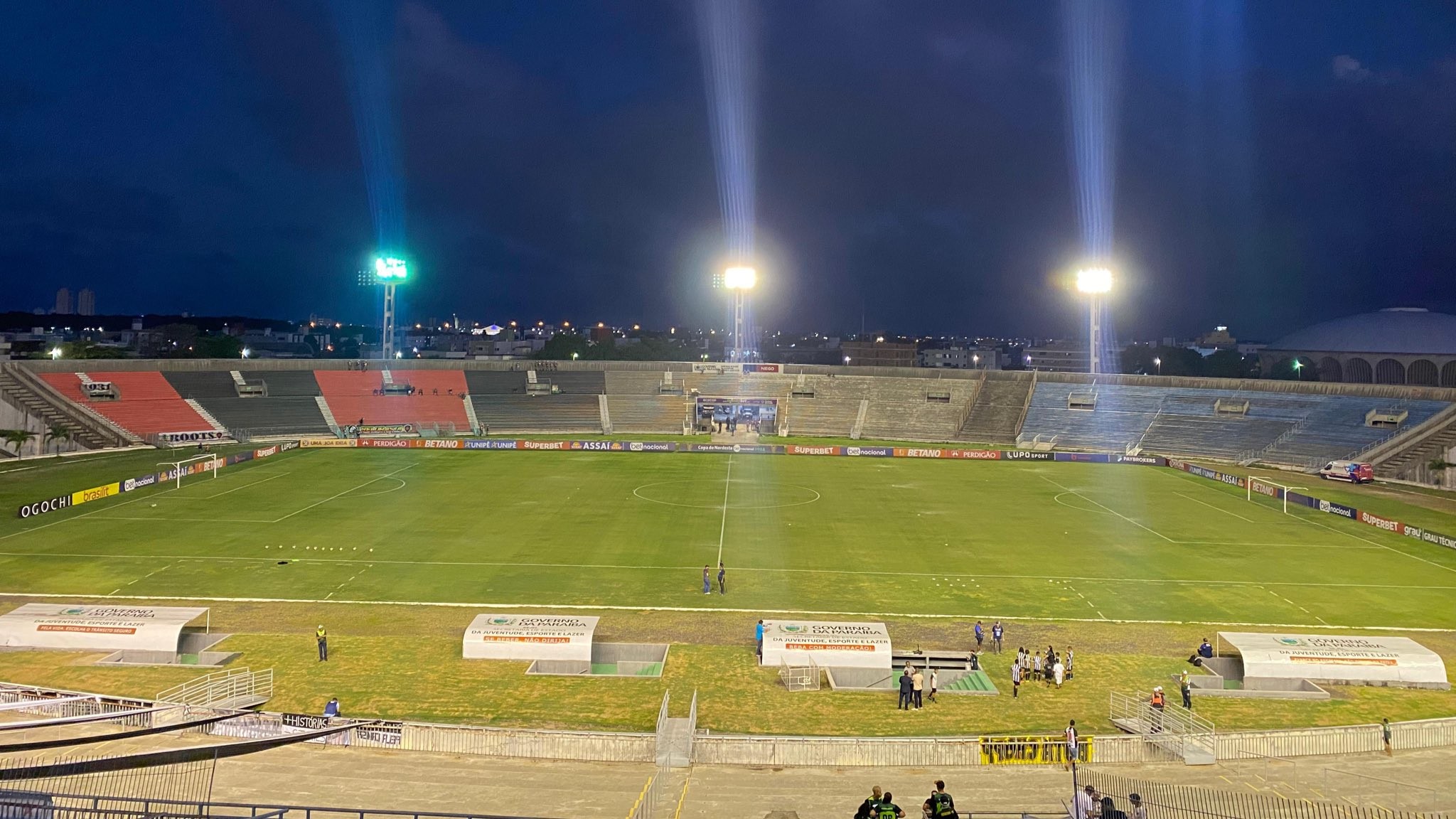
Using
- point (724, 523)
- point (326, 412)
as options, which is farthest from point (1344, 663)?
point (326, 412)

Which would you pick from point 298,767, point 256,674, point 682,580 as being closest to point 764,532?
point 682,580

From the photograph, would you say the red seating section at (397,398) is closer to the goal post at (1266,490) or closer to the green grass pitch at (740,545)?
the green grass pitch at (740,545)

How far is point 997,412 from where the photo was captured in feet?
290

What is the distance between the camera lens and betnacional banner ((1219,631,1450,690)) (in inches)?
936

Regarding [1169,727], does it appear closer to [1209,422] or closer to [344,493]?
[344,493]

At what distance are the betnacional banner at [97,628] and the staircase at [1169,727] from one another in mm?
24324

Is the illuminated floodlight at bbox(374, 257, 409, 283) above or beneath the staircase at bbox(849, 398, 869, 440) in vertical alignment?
above

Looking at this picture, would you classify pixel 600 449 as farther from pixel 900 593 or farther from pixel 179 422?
pixel 900 593

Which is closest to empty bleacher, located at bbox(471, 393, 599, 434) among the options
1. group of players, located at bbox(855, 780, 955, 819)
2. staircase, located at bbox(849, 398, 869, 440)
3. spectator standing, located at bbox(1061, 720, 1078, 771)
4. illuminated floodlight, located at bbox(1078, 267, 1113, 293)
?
staircase, located at bbox(849, 398, 869, 440)

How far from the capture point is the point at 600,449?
241 ft

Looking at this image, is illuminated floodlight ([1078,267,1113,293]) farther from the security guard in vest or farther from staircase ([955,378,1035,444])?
the security guard in vest

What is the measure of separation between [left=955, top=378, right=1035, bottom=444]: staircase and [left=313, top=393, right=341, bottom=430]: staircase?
183ft

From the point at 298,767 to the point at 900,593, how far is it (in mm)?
21163

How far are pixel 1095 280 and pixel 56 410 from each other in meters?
86.1
